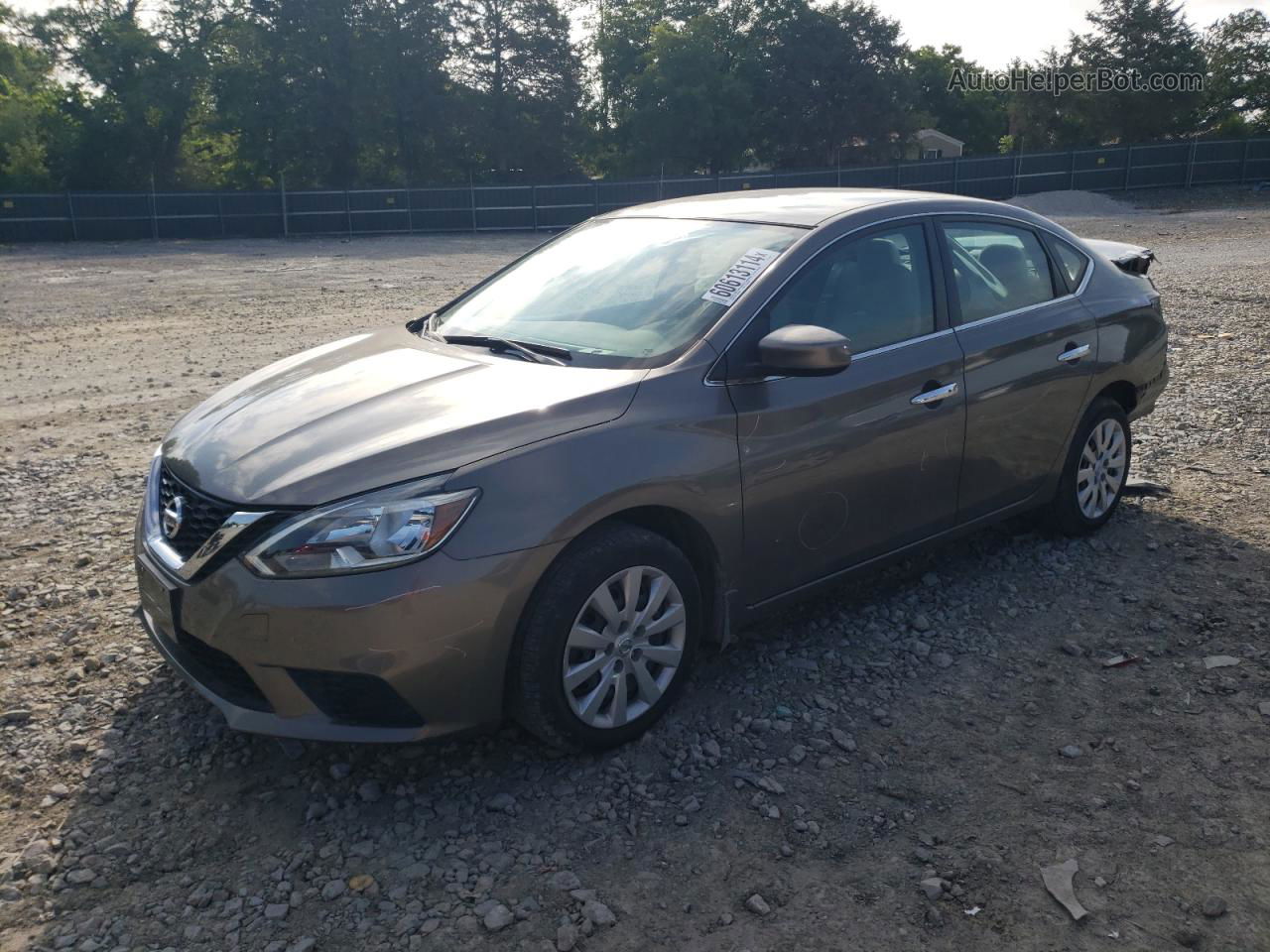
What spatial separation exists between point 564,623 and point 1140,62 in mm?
56679

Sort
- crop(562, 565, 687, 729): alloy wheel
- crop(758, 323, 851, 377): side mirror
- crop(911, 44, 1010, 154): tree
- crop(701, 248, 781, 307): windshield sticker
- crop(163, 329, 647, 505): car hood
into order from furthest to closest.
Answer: crop(911, 44, 1010, 154): tree → crop(701, 248, 781, 307): windshield sticker → crop(758, 323, 851, 377): side mirror → crop(562, 565, 687, 729): alloy wheel → crop(163, 329, 647, 505): car hood

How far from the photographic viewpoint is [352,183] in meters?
47.1

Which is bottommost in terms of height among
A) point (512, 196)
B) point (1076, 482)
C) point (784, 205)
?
point (1076, 482)

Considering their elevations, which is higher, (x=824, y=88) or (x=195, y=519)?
(x=824, y=88)

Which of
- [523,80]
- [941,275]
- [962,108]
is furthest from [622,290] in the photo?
[962,108]

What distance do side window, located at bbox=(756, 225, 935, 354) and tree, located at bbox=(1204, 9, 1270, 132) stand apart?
56.6 meters

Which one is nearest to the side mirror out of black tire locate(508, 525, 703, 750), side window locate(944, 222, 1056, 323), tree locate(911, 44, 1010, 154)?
black tire locate(508, 525, 703, 750)

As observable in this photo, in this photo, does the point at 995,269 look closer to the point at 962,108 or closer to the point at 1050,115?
the point at 1050,115

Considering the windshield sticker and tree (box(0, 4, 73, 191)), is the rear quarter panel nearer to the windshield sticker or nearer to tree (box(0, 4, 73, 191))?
the windshield sticker

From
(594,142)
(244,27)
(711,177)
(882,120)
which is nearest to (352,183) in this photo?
(244,27)

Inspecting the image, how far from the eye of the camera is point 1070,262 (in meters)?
5.36

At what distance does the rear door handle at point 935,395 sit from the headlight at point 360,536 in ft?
6.74

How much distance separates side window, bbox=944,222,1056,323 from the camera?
4.73 metres

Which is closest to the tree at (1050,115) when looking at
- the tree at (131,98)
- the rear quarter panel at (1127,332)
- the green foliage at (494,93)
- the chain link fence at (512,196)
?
the green foliage at (494,93)
